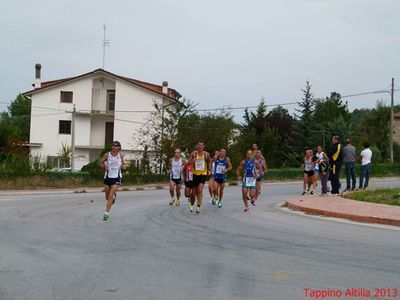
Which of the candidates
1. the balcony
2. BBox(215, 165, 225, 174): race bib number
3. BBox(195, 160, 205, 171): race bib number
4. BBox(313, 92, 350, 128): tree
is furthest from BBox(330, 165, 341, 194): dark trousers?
BBox(313, 92, 350, 128): tree

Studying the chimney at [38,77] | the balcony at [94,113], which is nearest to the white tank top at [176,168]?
the balcony at [94,113]

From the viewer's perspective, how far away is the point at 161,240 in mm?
10438

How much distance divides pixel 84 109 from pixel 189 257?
4733 centimetres

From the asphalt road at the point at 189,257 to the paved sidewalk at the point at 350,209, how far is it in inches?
29.1

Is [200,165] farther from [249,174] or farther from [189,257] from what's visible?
[189,257]

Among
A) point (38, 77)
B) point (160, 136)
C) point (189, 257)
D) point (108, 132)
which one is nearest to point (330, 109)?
point (108, 132)

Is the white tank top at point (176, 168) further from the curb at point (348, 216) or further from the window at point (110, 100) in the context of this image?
the window at point (110, 100)

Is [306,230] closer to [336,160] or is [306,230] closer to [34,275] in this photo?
[34,275]

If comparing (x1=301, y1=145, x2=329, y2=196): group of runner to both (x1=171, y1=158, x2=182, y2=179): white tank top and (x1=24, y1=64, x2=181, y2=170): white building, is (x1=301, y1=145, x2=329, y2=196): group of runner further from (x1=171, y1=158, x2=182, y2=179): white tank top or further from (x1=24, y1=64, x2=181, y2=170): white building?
(x1=24, y1=64, x2=181, y2=170): white building

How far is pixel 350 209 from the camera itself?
15.0 metres

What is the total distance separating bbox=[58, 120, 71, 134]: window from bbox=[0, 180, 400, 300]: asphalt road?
42.1 meters

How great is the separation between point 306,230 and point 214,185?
6.00m

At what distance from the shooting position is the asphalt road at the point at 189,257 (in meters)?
6.86

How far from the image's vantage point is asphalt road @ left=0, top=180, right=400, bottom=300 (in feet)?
22.5
